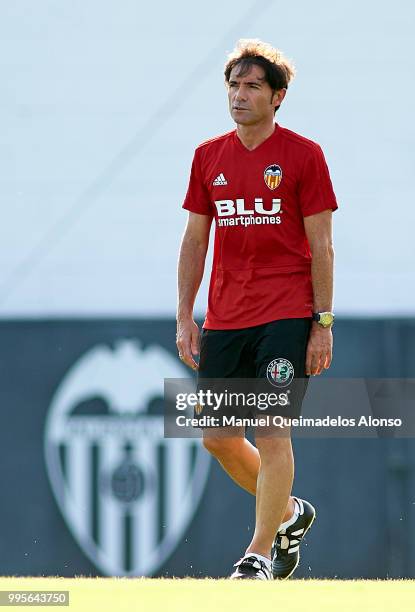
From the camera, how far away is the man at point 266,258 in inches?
203

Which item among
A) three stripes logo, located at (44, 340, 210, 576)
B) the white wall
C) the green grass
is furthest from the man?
the white wall

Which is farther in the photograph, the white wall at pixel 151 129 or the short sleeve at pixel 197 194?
the white wall at pixel 151 129

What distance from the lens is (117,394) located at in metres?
8.16

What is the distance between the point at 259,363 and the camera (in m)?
5.20

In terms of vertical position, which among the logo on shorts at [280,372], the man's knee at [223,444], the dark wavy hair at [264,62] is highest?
the dark wavy hair at [264,62]

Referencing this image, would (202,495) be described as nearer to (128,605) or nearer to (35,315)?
(35,315)

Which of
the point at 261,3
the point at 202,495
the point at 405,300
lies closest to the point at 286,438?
the point at 202,495

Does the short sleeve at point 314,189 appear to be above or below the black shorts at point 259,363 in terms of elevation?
above

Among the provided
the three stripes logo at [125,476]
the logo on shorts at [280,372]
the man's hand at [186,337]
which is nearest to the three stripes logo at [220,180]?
the man's hand at [186,337]

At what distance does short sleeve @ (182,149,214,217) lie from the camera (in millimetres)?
5438

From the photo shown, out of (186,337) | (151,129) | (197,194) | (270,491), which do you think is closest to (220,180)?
(197,194)

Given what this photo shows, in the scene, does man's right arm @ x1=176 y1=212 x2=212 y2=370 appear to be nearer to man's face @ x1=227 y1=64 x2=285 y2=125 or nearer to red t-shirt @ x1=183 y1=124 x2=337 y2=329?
red t-shirt @ x1=183 y1=124 x2=337 y2=329

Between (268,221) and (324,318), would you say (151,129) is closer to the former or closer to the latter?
(268,221)

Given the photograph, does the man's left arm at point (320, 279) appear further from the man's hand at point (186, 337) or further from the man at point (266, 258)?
the man's hand at point (186, 337)
